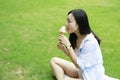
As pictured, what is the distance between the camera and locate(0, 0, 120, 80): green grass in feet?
16.1

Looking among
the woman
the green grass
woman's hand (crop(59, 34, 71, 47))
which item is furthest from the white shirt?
the green grass

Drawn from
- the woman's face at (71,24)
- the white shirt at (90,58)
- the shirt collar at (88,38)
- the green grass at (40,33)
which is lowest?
the green grass at (40,33)

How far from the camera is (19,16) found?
7.20 m

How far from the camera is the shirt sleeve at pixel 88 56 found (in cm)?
374

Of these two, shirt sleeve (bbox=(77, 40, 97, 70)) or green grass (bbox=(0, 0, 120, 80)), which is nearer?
shirt sleeve (bbox=(77, 40, 97, 70))

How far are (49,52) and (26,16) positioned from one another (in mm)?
1989

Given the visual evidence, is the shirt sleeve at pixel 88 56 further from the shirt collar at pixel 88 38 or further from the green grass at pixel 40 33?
the green grass at pixel 40 33

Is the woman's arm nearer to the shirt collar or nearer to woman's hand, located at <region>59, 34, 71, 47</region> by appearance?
woman's hand, located at <region>59, 34, 71, 47</region>

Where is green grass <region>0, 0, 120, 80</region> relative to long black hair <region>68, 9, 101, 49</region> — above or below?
below

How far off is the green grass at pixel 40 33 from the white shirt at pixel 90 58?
0.95m

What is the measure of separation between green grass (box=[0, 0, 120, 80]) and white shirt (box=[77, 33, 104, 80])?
37.3 inches

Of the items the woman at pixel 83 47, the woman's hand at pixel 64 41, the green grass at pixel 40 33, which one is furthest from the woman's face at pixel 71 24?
the green grass at pixel 40 33

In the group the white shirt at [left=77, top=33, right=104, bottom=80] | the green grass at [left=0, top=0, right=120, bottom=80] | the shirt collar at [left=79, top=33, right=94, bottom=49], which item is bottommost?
the green grass at [left=0, top=0, right=120, bottom=80]

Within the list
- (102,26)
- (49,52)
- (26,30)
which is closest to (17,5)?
(26,30)
